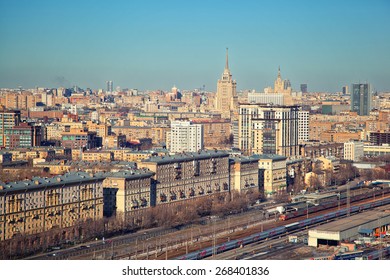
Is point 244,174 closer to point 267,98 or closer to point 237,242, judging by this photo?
point 237,242

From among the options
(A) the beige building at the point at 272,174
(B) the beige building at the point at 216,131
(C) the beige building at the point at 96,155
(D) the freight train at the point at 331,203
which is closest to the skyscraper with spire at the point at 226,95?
(B) the beige building at the point at 216,131

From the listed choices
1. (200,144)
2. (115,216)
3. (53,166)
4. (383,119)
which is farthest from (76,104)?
(115,216)

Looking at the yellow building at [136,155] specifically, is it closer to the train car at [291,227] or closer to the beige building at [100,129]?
the beige building at [100,129]

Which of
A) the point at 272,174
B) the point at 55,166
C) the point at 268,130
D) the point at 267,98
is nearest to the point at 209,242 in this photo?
the point at 272,174

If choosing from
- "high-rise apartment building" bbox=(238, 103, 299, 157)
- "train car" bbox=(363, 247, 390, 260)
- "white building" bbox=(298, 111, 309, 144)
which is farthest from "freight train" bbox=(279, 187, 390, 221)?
"white building" bbox=(298, 111, 309, 144)

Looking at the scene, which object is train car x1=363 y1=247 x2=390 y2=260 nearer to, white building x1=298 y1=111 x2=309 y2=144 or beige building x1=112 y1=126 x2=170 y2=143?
white building x1=298 y1=111 x2=309 y2=144

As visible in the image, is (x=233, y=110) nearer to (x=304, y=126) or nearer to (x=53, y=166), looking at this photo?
(x=304, y=126)
